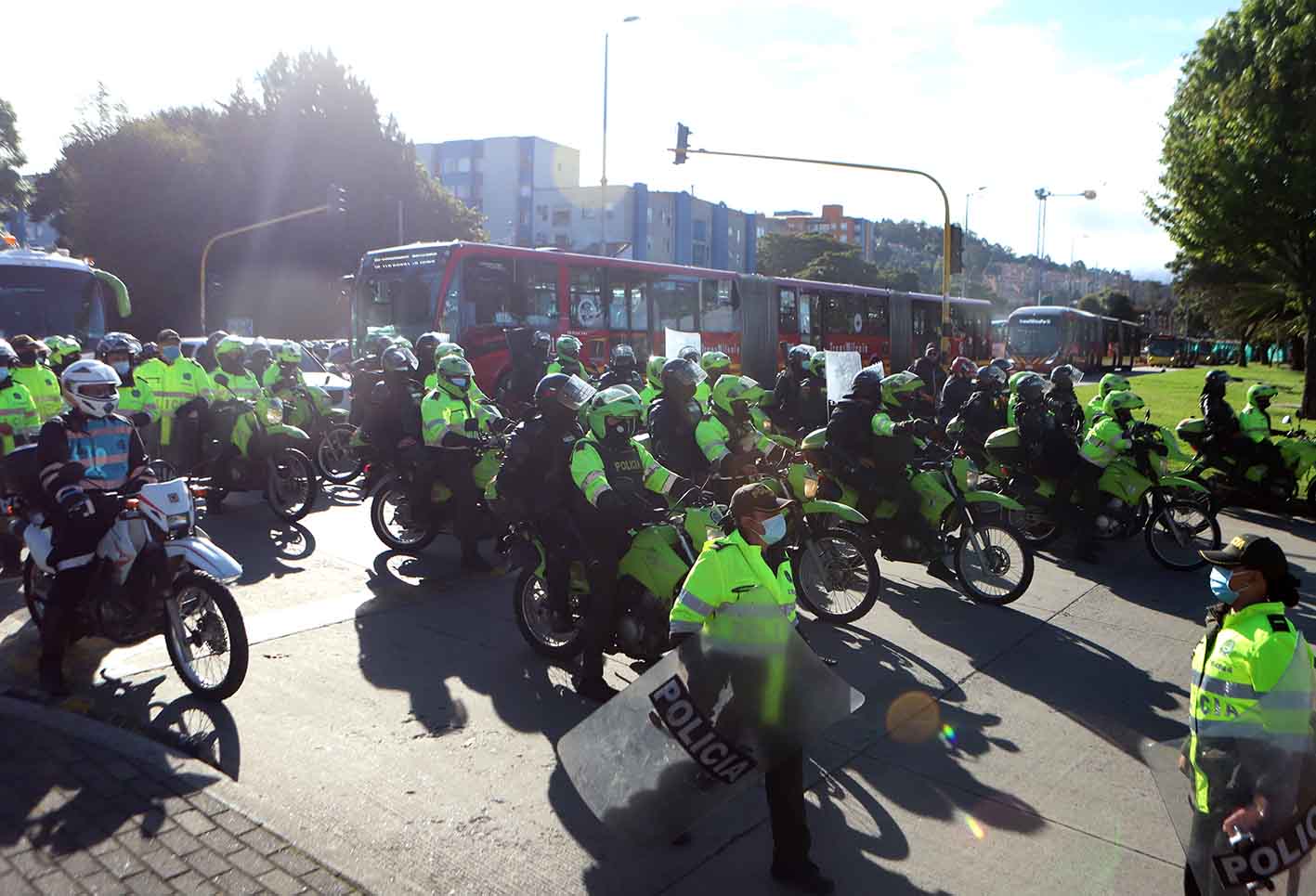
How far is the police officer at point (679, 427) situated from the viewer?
698cm

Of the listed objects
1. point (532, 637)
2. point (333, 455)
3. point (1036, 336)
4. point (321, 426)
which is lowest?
point (532, 637)

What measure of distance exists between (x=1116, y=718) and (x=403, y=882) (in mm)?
3801

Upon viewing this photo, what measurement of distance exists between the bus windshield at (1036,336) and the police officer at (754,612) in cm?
3999

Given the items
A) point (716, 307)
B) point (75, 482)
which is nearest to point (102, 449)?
point (75, 482)

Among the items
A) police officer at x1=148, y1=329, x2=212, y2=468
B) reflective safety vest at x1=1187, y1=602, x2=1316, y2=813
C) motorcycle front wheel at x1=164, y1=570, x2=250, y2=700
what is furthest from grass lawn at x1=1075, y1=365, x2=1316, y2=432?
motorcycle front wheel at x1=164, y1=570, x2=250, y2=700

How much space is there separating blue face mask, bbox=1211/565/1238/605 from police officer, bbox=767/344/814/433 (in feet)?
28.8

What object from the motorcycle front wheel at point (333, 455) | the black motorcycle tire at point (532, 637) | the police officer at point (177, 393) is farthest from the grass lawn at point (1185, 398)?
the police officer at point (177, 393)

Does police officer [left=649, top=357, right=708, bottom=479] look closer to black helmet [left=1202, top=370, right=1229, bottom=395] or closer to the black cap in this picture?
the black cap

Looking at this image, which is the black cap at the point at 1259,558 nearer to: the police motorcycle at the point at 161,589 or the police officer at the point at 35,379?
the police motorcycle at the point at 161,589

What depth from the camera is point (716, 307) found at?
75.8ft

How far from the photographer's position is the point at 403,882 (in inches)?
144

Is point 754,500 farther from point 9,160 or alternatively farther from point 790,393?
point 9,160

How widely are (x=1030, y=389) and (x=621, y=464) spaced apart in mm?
4989

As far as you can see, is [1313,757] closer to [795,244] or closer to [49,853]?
[49,853]
